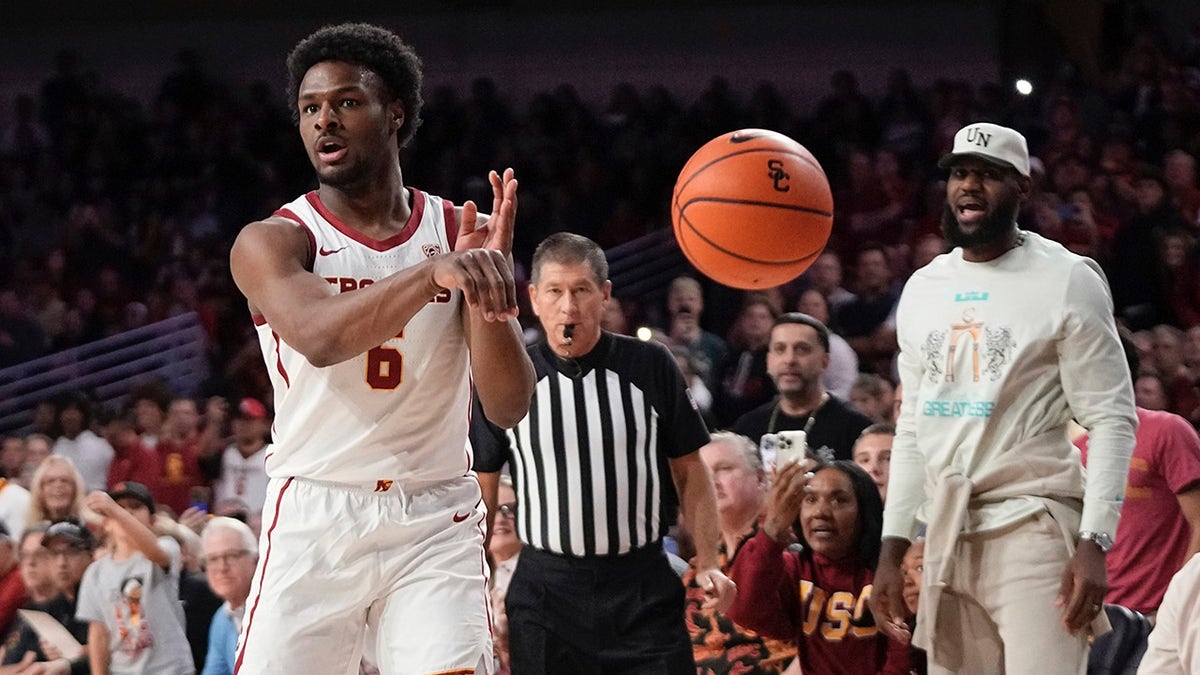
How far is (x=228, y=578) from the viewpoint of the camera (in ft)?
20.3

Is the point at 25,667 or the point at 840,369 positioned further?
the point at 840,369

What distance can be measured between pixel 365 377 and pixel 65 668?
3.78m

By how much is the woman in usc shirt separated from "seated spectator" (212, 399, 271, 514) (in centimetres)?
425

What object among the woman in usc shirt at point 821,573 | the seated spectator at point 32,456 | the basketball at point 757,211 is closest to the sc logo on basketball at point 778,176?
the basketball at point 757,211

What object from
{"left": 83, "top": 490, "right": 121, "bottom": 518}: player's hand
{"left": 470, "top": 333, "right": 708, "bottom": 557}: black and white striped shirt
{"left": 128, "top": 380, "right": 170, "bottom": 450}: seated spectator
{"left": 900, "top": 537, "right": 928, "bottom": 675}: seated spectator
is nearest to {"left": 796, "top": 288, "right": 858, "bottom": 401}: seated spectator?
{"left": 900, "top": 537, "right": 928, "bottom": 675}: seated spectator

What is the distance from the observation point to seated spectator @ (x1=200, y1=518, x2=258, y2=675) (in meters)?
6.20

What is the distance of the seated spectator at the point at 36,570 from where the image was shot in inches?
267

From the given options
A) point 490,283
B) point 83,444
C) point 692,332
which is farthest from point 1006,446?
point 83,444

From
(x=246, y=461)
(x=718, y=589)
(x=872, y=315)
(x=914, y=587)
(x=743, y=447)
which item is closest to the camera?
(x=718, y=589)

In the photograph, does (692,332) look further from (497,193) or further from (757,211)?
(497,193)

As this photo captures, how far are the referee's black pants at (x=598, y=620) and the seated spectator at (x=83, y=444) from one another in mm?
5265

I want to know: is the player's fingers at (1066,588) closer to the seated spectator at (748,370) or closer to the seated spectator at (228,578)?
the seated spectator at (228,578)

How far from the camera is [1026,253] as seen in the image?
426 centimetres

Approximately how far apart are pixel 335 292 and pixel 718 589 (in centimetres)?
173
